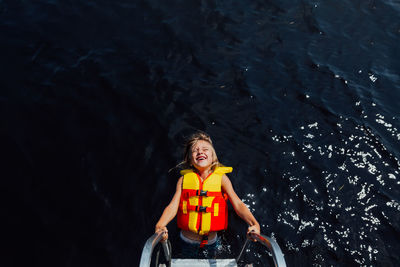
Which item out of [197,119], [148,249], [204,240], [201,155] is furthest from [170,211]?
[197,119]

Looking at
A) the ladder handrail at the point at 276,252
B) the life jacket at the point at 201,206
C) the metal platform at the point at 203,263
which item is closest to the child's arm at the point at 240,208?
the life jacket at the point at 201,206

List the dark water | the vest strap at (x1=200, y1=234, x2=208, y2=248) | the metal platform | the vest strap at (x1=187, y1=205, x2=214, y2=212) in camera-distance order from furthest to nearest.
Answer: the dark water < the vest strap at (x1=200, y1=234, x2=208, y2=248) < the vest strap at (x1=187, y1=205, x2=214, y2=212) < the metal platform

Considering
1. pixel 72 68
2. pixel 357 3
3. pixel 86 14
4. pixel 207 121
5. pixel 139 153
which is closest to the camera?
pixel 139 153

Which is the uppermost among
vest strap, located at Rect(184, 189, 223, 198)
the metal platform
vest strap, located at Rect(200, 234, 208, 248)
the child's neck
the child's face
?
the child's face

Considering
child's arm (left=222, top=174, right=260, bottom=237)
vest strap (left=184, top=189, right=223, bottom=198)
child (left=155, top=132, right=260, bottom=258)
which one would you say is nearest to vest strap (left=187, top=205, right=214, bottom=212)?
child (left=155, top=132, right=260, bottom=258)

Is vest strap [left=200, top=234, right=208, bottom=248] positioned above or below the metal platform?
below

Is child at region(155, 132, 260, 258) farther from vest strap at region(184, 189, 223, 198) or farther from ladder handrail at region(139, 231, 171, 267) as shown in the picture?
ladder handrail at region(139, 231, 171, 267)

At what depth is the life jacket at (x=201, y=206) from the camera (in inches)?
207

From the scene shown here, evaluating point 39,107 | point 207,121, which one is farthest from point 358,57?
point 39,107

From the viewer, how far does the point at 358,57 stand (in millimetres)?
9523

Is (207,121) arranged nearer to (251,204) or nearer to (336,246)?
(251,204)

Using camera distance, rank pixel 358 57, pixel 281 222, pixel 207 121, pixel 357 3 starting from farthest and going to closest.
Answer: pixel 357 3 → pixel 358 57 → pixel 207 121 → pixel 281 222

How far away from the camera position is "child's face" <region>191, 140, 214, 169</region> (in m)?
5.49

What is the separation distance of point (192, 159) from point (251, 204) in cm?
153
